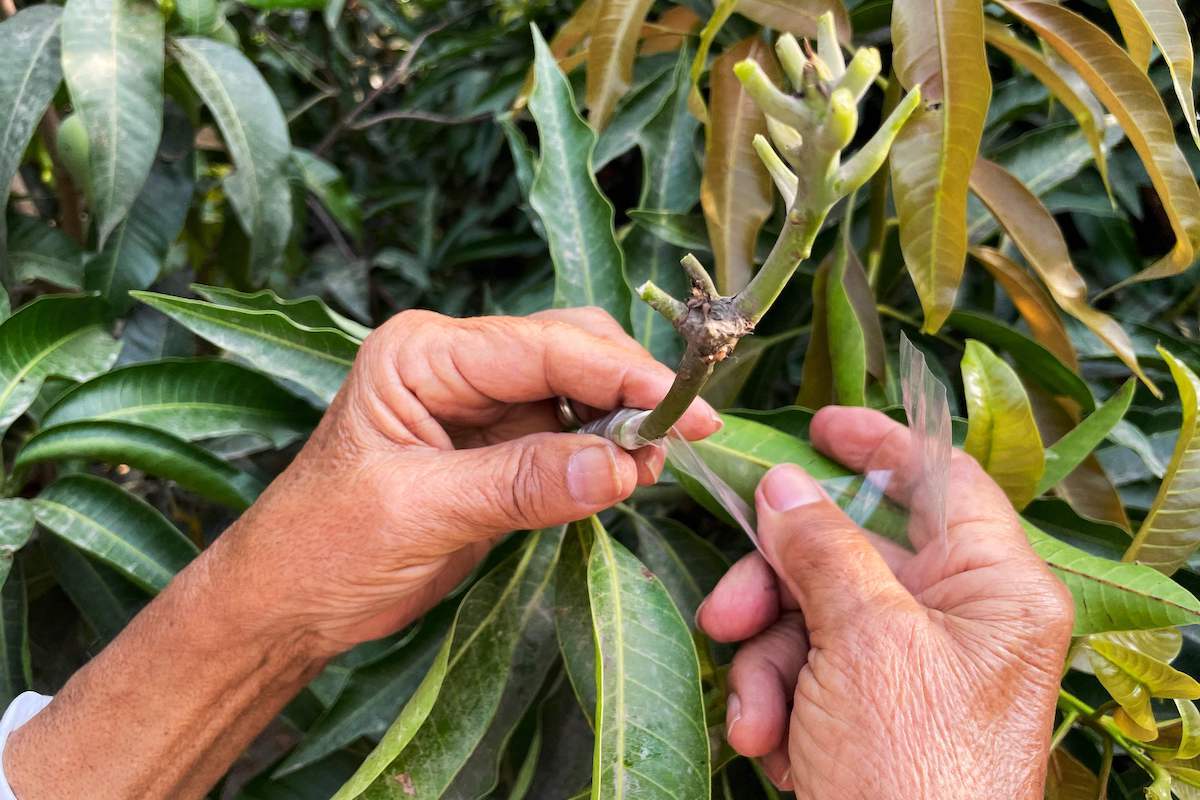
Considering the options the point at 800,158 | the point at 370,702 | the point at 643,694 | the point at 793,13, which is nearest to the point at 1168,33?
the point at 793,13

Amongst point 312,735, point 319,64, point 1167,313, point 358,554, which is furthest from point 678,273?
point 319,64

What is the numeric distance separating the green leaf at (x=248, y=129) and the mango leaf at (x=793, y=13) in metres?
0.58

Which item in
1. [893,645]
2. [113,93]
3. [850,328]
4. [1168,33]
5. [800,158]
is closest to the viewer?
[800,158]

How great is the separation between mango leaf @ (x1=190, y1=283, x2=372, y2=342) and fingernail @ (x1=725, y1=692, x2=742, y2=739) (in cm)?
49

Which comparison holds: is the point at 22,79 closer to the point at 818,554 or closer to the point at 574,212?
the point at 574,212

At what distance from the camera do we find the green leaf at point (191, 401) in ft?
2.93

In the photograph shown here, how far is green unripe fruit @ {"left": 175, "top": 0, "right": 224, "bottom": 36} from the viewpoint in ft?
3.39

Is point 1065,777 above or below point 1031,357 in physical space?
below

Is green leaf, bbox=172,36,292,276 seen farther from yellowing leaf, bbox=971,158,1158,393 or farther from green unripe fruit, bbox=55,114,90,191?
yellowing leaf, bbox=971,158,1158,393

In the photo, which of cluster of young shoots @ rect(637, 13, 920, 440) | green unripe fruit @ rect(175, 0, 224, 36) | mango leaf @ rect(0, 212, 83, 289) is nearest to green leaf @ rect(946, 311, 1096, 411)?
cluster of young shoots @ rect(637, 13, 920, 440)

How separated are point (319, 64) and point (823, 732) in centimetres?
156

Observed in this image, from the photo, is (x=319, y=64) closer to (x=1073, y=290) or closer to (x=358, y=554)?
(x=358, y=554)

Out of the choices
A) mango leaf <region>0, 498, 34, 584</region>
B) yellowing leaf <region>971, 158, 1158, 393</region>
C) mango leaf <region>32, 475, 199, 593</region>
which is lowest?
mango leaf <region>32, 475, 199, 593</region>

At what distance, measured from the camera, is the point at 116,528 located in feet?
2.82
